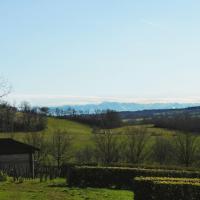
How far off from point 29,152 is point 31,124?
216ft

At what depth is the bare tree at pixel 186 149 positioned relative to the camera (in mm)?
77188

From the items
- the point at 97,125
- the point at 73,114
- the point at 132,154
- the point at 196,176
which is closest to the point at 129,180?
the point at 196,176

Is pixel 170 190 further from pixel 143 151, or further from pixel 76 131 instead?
pixel 76 131

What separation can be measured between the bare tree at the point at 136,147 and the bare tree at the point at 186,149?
556 cm

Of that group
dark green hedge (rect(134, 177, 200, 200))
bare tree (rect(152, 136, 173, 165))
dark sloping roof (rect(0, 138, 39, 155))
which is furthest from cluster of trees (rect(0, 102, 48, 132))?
dark green hedge (rect(134, 177, 200, 200))

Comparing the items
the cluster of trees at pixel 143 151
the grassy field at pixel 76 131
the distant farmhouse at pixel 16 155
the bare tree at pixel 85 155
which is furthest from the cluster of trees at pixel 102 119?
the distant farmhouse at pixel 16 155

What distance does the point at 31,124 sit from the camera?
114 m

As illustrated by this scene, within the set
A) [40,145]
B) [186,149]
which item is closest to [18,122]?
[40,145]

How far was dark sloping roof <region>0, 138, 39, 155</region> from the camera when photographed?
4769cm

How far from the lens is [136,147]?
85.2 meters

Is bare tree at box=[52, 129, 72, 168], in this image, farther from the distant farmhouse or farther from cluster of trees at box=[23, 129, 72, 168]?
the distant farmhouse

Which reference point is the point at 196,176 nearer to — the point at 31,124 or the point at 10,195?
the point at 10,195

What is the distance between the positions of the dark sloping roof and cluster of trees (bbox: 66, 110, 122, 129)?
86.1 meters

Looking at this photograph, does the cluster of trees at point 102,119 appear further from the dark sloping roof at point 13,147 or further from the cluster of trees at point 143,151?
the dark sloping roof at point 13,147
